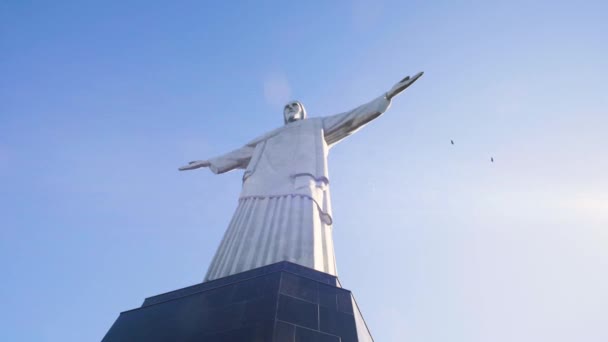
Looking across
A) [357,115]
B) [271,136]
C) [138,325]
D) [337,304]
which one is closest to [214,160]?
[271,136]

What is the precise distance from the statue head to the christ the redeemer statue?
3 centimetres

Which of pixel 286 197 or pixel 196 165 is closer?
pixel 286 197

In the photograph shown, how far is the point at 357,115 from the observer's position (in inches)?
334

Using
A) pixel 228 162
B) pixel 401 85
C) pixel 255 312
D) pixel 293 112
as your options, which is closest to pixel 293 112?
pixel 293 112

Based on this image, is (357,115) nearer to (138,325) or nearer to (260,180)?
(260,180)

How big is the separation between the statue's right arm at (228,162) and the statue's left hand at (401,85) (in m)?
2.98

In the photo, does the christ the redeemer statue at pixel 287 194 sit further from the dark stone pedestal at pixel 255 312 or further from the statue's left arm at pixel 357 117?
the dark stone pedestal at pixel 255 312

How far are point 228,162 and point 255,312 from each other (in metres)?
5.25

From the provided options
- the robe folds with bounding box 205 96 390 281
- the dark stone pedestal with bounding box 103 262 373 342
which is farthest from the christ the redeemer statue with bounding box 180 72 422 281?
the dark stone pedestal with bounding box 103 262 373 342

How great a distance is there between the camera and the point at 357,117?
848 centimetres

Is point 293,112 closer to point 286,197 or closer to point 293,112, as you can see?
point 293,112

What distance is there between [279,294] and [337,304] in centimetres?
59

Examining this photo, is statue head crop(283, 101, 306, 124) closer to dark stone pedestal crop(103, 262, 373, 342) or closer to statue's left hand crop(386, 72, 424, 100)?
statue's left hand crop(386, 72, 424, 100)

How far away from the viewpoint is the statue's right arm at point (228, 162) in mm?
9148
